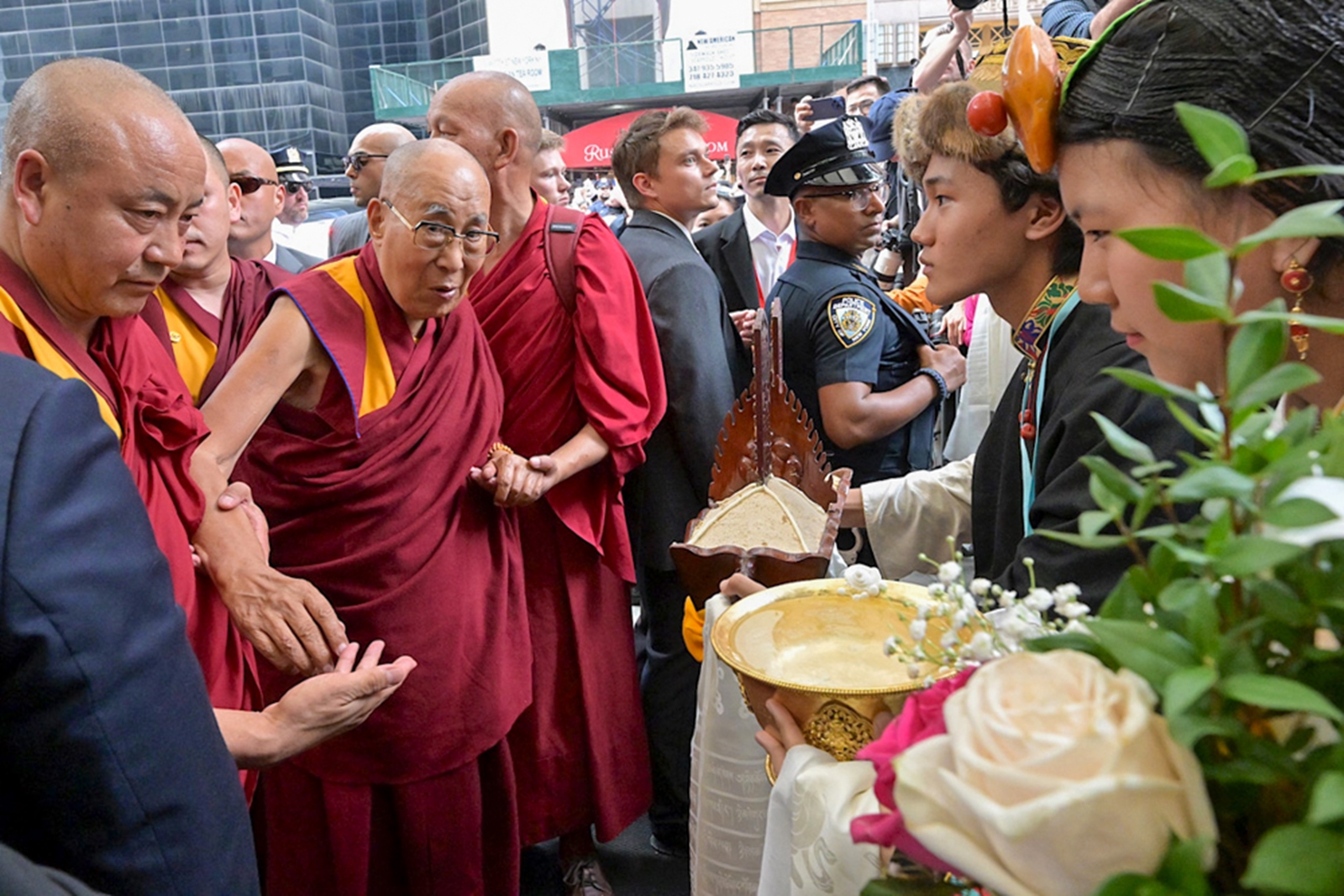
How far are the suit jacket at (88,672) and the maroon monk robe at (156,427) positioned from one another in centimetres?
60

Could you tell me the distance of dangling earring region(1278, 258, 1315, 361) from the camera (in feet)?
2.69

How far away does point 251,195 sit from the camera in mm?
2922

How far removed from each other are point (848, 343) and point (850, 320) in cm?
6

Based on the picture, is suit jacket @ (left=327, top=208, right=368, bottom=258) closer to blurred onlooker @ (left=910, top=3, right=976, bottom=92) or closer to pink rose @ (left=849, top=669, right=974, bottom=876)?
blurred onlooker @ (left=910, top=3, right=976, bottom=92)

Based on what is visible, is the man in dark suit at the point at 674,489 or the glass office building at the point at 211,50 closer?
the man in dark suit at the point at 674,489

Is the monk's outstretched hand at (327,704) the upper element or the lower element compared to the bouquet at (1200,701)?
lower

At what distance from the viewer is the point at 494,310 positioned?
2.25m

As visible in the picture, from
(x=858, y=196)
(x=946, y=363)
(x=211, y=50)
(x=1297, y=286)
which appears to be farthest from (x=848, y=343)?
(x=211, y=50)

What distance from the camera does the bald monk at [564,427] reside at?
2.21m

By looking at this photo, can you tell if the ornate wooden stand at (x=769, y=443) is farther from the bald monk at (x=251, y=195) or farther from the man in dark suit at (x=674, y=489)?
the bald monk at (x=251, y=195)

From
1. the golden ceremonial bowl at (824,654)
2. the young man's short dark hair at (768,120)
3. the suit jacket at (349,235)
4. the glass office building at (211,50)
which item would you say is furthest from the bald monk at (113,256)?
the glass office building at (211,50)

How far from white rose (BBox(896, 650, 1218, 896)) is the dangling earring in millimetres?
586

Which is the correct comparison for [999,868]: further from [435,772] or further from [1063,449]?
[435,772]

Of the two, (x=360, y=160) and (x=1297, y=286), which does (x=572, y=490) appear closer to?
(x=1297, y=286)
